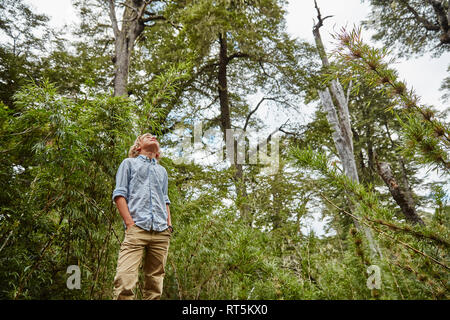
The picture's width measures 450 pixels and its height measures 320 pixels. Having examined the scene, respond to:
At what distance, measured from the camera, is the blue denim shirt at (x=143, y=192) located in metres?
1.93

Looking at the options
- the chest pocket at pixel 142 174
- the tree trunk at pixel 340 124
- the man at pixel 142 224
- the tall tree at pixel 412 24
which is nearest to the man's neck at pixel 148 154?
the man at pixel 142 224

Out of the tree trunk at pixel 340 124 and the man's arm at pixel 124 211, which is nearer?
the man's arm at pixel 124 211

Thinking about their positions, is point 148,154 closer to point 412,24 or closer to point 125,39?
point 125,39

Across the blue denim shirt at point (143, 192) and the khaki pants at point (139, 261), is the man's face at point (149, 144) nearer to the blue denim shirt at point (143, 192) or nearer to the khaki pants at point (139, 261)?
the blue denim shirt at point (143, 192)

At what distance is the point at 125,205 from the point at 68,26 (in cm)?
1024

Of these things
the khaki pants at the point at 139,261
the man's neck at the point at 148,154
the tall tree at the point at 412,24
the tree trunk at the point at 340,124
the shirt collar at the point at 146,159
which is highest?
the tall tree at the point at 412,24

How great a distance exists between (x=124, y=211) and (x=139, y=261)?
0.40m

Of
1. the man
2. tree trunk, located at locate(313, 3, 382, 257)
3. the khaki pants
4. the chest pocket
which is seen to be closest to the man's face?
the man

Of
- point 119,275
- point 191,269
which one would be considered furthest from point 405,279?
point 191,269

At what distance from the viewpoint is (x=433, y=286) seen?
90 cm

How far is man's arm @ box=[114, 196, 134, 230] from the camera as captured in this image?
71.6 inches

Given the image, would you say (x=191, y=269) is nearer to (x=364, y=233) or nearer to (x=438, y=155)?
(x=364, y=233)

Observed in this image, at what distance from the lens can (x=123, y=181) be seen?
196 centimetres

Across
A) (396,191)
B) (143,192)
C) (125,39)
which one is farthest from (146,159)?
(125,39)
